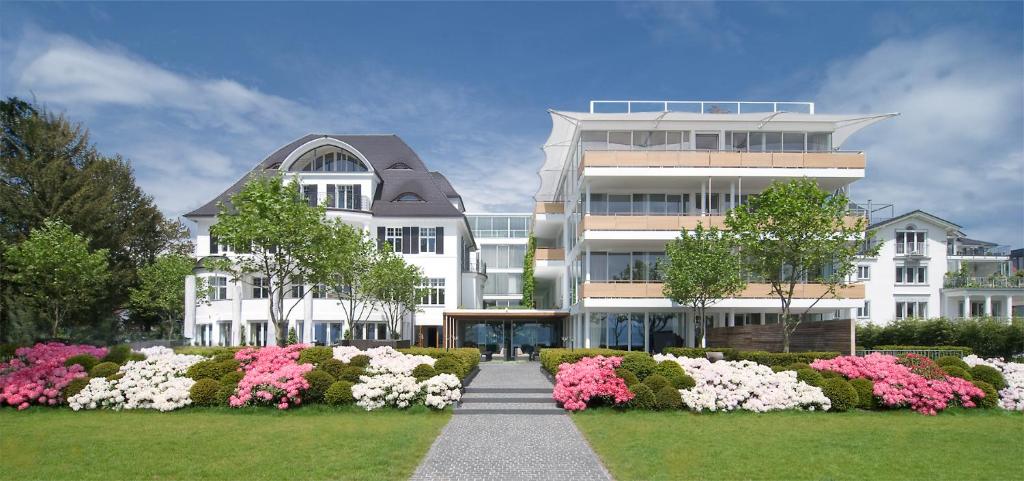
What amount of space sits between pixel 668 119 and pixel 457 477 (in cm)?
2314

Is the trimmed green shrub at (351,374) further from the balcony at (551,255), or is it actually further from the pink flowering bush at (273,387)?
the balcony at (551,255)

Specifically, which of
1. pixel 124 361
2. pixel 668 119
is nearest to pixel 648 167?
pixel 668 119

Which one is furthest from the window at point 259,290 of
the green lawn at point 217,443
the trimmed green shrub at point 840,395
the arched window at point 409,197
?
the trimmed green shrub at point 840,395

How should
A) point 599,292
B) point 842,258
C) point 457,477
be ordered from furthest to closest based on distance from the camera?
point 599,292 < point 842,258 < point 457,477

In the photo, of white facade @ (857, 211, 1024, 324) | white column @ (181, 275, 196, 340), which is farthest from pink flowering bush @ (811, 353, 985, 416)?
white facade @ (857, 211, 1024, 324)

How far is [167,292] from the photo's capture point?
39188 millimetres

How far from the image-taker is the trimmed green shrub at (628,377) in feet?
50.9

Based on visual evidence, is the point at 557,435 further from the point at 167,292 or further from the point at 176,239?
the point at 176,239

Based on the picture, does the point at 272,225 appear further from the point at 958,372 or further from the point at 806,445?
the point at 958,372

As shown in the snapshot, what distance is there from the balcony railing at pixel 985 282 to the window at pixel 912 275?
1209 millimetres

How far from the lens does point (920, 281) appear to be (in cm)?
4494

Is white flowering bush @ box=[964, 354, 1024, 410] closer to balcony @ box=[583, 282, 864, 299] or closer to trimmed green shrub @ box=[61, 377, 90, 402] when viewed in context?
balcony @ box=[583, 282, 864, 299]

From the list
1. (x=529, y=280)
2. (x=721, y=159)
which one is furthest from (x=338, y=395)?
(x=529, y=280)

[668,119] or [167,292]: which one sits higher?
[668,119]
